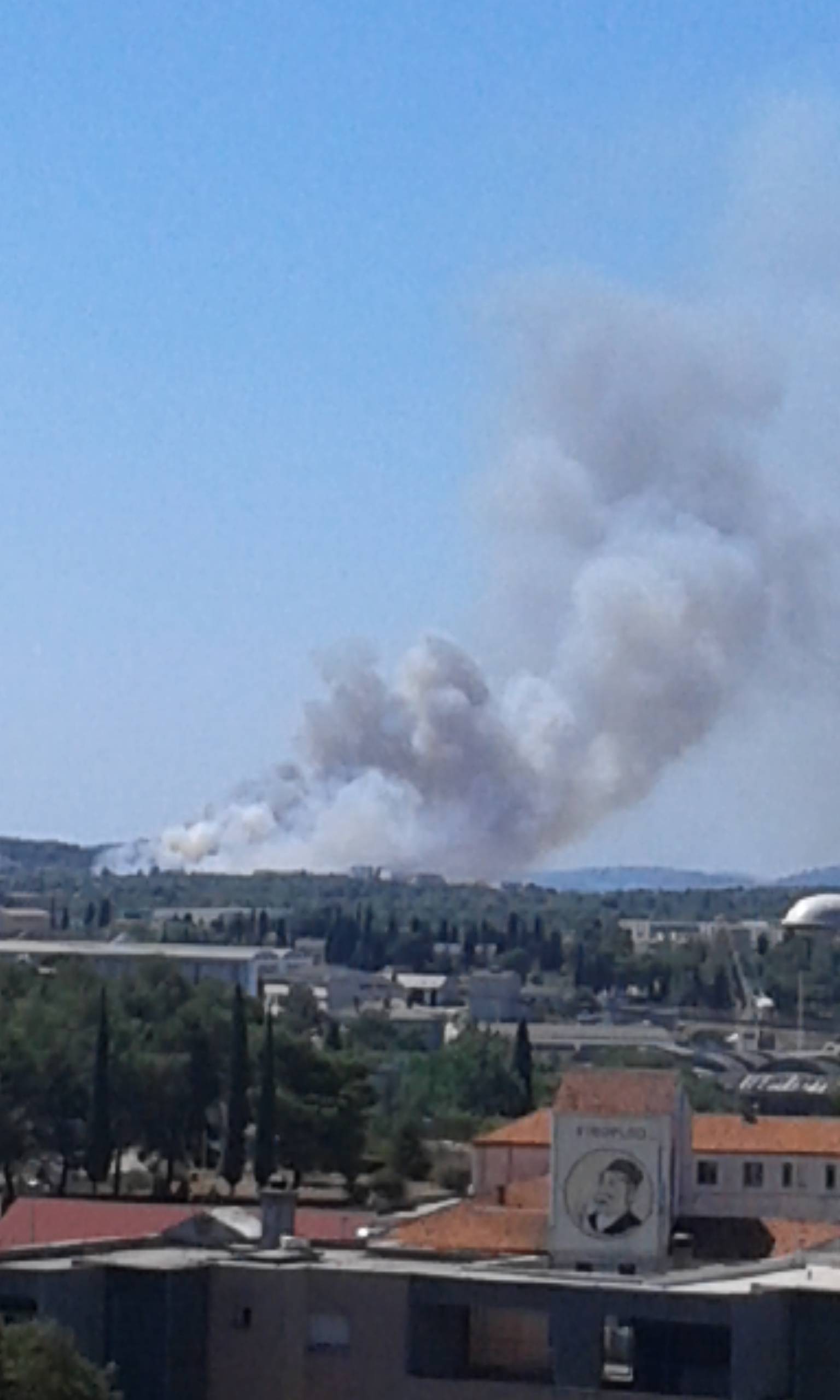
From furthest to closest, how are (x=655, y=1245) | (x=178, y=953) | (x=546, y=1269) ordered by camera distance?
(x=178, y=953), (x=655, y=1245), (x=546, y=1269)

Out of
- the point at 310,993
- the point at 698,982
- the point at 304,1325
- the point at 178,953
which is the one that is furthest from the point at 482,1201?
the point at 698,982

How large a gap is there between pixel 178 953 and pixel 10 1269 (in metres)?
95.3

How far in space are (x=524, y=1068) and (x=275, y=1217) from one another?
4049cm

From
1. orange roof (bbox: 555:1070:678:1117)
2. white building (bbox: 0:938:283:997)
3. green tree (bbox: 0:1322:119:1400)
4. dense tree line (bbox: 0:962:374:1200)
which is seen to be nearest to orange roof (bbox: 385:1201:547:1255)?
orange roof (bbox: 555:1070:678:1117)

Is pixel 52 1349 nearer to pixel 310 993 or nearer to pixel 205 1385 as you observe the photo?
pixel 205 1385

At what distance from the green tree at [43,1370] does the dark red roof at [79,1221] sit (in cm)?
1294

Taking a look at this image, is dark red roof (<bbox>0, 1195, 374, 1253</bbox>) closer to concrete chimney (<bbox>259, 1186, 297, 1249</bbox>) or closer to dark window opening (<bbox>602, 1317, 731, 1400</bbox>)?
concrete chimney (<bbox>259, 1186, 297, 1249</bbox>)

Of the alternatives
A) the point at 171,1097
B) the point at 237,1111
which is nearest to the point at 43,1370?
the point at 237,1111

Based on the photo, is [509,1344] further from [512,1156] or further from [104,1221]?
[512,1156]

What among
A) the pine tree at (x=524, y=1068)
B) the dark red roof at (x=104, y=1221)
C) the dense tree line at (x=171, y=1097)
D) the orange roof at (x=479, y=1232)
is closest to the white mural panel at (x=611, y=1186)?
the orange roof at (x=479, y=1232)

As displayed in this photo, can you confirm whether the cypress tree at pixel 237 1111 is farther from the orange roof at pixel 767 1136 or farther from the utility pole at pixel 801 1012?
the utility pole at pixel 801 1012

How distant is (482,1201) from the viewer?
4969 centimetres

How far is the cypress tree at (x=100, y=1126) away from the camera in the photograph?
66.8 metres

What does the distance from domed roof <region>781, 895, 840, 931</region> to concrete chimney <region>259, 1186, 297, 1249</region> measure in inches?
4541
